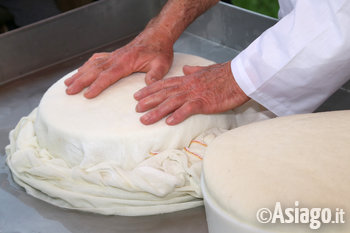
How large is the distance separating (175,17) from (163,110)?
27.8 inches

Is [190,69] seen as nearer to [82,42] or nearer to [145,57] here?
[145,57]

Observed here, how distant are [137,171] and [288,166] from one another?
0.57m

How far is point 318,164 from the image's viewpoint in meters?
1.29

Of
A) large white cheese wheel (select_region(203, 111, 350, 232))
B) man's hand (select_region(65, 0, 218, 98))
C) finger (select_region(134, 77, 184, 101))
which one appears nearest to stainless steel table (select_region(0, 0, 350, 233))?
man's hand (select_region(65, 0, 218, 98))

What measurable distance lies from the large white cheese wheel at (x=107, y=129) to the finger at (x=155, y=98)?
3 cm

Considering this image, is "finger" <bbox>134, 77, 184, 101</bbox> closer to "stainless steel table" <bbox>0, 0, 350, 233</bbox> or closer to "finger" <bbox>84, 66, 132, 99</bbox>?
"finger" <bbox>84, 66, 132, 99</bbox>

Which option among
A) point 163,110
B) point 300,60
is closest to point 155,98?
point 163,110

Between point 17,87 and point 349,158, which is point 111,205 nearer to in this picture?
point 349,158

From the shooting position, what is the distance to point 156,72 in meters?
2.03

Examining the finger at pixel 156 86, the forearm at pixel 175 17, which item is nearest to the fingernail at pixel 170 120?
the finger at pixel 156 86

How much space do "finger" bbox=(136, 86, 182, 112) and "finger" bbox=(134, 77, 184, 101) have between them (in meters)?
0.03

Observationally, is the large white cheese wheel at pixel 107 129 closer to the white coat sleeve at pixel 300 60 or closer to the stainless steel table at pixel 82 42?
the white coat sleeve at pixel 300 60

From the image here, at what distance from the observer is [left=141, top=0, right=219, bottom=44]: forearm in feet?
7.48

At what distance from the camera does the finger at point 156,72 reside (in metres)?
1.99
